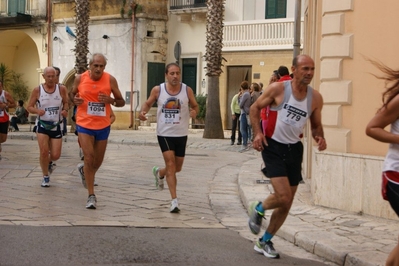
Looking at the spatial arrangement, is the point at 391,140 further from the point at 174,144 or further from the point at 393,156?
the point at 174,144

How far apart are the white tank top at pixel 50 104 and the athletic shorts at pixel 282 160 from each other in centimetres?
574

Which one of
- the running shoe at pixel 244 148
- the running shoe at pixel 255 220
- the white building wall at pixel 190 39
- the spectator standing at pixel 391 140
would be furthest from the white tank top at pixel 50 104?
the white building wall at pixel 190 39

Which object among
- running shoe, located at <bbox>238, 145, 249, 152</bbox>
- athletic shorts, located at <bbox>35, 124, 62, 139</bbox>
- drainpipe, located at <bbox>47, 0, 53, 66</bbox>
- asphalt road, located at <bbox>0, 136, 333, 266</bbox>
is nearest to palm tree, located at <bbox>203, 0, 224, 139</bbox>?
running shoe, located at <bbox>238, 145, 249, 152</bbox>

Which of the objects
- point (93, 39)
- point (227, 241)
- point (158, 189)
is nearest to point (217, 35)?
point (93, 39)

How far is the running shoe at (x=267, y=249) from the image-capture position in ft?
24.9

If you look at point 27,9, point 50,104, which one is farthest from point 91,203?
point 27,9

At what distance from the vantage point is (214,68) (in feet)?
90.3

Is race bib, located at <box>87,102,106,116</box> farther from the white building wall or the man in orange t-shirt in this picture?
the white building wall

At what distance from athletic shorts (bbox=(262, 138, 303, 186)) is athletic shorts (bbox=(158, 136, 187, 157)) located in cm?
277

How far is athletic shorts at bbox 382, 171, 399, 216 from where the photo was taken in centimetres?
549

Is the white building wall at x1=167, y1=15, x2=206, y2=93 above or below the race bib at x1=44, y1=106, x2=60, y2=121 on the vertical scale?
above

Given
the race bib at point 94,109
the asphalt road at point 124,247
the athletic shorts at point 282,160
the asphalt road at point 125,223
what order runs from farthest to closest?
1. the race bib at point 94,109
2. the athletic shorts at point 282,160
3. the asphalt road at point 125,223
4. the asphalt road at point 124,247

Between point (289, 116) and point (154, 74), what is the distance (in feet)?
94.1

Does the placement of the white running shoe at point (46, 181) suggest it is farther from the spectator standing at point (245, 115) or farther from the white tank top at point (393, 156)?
the spectator standing at point (245, 115)
